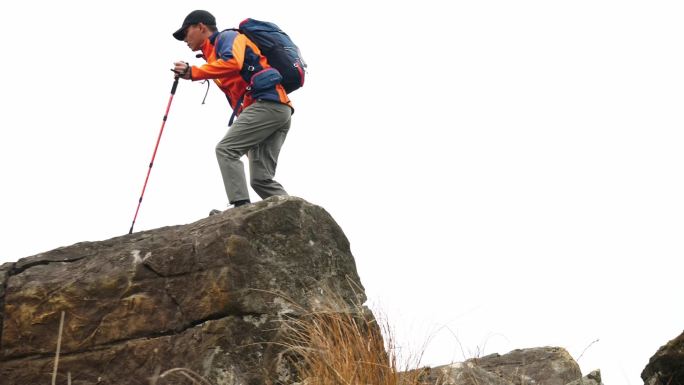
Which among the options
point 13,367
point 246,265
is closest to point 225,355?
point 246,265

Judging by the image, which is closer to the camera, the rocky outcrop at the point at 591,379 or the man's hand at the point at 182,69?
the rocky outcrop at the point at 591,379

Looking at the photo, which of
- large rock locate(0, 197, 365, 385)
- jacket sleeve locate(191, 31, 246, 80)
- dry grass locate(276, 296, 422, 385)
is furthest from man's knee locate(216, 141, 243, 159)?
dry grass locate(276, 296, 422, 385)

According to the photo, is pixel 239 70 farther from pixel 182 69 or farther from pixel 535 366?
pixel 535 366

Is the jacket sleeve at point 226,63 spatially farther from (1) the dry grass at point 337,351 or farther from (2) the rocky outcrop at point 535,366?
(2) the rocky outcrop at point 535,366

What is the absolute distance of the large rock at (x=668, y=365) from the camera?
19.4ft

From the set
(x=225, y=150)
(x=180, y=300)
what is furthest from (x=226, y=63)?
(x=180, y=300)

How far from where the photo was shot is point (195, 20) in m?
8.51

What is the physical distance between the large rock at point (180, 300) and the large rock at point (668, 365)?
2307 millimetres

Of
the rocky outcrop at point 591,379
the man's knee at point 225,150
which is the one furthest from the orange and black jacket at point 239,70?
the rocky outcrop at point 591,379

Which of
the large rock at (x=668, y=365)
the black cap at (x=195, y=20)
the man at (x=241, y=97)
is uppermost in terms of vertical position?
the black cap at (x=195, y=20)

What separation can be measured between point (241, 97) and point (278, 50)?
0.58 meters

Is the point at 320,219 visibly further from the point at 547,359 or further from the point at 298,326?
the point at 547,359

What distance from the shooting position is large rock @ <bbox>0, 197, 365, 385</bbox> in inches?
263

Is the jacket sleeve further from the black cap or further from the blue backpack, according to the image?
the black cap
